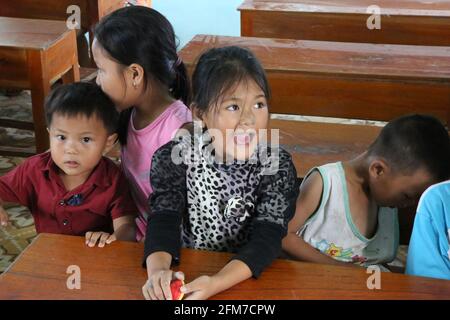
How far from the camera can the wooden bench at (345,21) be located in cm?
327

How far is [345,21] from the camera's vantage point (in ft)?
10.9

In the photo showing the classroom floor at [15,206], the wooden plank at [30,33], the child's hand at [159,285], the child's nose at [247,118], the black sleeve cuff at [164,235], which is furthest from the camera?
the wooden plank at [30,33]

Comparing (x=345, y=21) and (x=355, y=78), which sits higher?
(x=345, y=21)

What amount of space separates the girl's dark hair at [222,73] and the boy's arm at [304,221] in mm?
330

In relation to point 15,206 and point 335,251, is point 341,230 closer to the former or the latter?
point 335,251

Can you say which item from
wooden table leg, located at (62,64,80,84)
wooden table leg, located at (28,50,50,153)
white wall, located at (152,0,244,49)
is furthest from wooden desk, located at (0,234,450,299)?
white wall, located at (152,0,244,49)

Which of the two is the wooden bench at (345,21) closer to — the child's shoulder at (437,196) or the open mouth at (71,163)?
the open mouth at (71,163)

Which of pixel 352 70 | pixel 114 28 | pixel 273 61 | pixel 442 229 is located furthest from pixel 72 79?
pixel 442 229

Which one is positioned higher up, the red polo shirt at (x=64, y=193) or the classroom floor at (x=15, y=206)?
the red polo shirt at (x=64, y=193)

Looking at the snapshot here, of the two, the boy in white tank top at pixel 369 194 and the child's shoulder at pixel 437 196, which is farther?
the boy in white tank top at pixel 369 194

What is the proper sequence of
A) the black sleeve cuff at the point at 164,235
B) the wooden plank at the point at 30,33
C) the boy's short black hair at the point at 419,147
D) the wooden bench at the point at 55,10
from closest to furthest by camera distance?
1. the black sleeve cuff at the point at 164,235
2. the boy's short black hair at the point at 419,147
3. the wooden plank at the point at 30,33
4. the wooden bench at the point at 55,10

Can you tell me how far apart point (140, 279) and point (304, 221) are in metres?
0.59

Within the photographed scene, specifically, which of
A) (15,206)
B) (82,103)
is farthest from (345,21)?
(82,103)

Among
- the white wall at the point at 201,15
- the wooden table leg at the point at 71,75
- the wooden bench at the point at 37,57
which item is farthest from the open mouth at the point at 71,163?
the white wall at the point at 201,15
